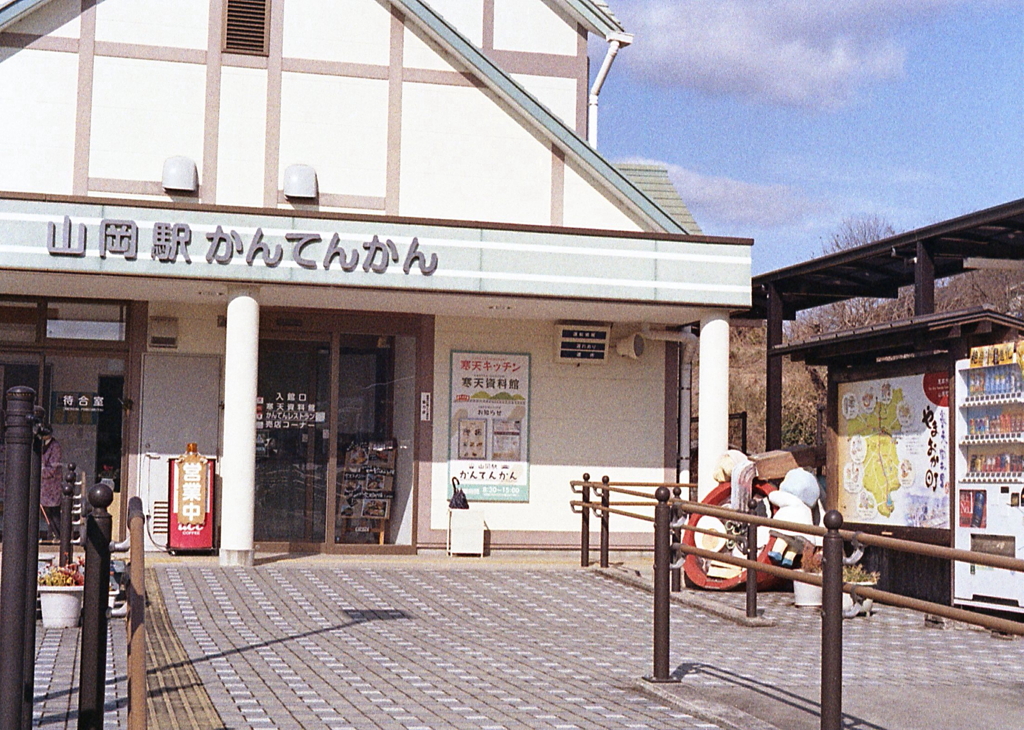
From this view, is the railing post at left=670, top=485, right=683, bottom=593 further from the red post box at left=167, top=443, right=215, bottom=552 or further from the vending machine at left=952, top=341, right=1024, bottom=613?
the red post box at left=167, top=443, right=215, bottom=552

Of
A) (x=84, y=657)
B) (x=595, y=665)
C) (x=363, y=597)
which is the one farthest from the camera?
(x=363, y=597)

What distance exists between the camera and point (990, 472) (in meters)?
12.7

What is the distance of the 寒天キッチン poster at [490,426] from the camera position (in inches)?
729

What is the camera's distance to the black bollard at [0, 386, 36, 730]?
5199 mm

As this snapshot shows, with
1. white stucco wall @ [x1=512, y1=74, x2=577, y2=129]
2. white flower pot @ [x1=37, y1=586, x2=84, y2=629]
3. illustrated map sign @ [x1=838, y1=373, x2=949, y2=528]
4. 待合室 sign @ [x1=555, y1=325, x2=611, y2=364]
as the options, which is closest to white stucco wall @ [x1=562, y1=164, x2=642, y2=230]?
待合室 sign @ [x1=555, y1=325, x2=611, y2=364]

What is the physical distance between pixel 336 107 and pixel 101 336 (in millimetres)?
4246

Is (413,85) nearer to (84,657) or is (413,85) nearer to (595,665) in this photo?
(595,665)

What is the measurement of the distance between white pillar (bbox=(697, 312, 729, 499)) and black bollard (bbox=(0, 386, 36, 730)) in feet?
39.2

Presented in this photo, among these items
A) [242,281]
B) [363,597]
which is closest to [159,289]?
[242,281]

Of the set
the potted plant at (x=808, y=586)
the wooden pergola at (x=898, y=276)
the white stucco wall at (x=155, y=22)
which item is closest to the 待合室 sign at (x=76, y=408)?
the white stucco wall at (x=155, y=22)

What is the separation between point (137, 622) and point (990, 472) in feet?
30.3

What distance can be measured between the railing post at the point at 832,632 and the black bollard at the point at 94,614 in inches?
133

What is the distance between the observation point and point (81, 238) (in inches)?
604

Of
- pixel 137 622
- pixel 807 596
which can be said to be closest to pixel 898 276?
pixel 807 596
